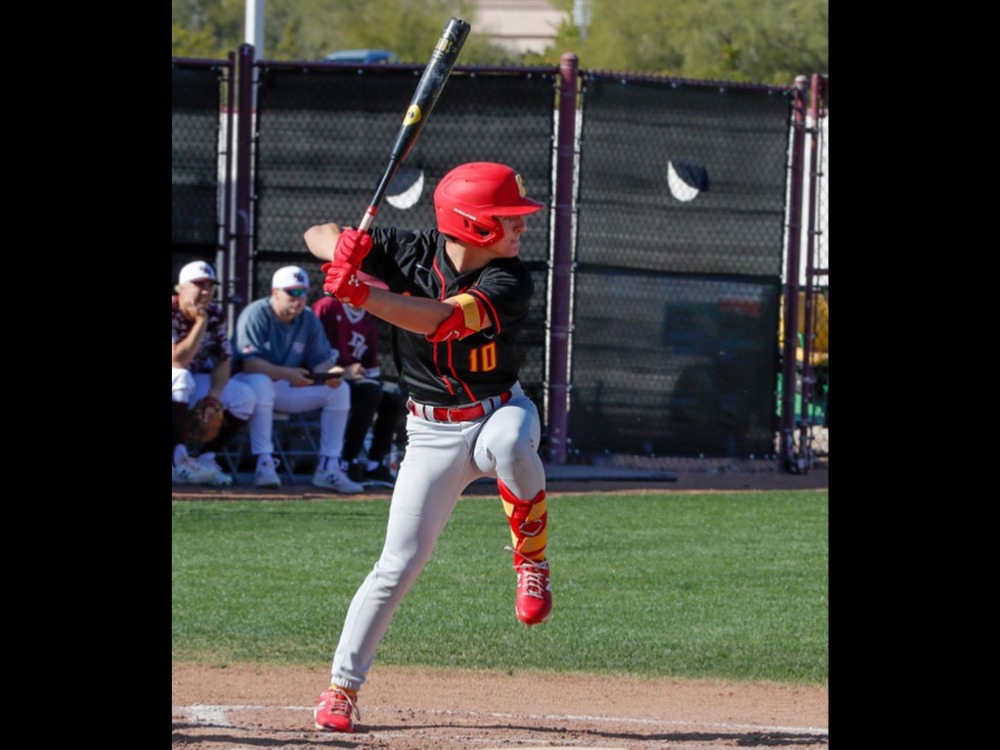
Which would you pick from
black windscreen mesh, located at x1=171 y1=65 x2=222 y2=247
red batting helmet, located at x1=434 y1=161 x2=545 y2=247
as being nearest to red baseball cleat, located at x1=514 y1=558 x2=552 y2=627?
red batting helmet, located at x1=434 y1=161 x2=545 y2=247

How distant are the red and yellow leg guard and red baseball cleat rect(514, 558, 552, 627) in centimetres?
3

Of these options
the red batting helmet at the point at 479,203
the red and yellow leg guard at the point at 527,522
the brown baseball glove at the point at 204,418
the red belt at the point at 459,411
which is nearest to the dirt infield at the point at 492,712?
the red and yellow leg guard at the point at 527,522

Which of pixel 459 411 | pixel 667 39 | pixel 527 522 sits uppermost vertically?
pixel 667 39

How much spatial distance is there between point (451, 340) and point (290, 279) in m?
5.97

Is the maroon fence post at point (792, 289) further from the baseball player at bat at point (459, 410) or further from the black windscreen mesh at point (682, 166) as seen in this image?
the baseball player at bat at point (459, 410)

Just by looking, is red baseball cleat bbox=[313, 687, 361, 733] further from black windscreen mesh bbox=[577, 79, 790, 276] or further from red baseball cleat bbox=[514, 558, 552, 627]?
black windscreen mesh bbox=[577, 79, 790, 276]

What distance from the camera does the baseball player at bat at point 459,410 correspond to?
498 centimetres

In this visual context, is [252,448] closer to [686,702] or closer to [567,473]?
[567,473]

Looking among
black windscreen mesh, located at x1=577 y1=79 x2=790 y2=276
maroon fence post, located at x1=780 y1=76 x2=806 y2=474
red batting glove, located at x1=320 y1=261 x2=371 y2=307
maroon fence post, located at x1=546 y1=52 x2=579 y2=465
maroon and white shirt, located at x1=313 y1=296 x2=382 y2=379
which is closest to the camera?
red batting glove, located at x1=320 y1=261 x2=371 y2=307

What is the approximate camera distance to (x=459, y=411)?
5.08m

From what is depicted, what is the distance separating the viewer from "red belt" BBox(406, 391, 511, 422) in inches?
200

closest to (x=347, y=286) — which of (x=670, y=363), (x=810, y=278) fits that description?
(x=670, y=363)

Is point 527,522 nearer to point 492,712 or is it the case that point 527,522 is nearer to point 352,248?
point 492,712

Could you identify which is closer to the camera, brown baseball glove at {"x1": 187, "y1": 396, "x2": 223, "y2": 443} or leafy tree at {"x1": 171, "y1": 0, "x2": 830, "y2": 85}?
brown baseball glove at {"x1": 187, "y1": 396, "x2": 223, "y2": 443}
